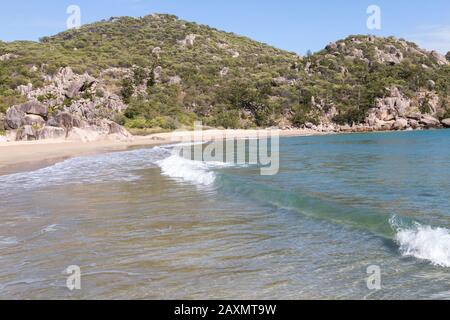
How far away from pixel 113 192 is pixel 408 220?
8.05m

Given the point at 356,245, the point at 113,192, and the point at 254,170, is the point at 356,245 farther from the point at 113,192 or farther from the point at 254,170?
the point at 254,170

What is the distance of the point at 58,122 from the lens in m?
46.0

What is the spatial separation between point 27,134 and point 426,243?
1669 inches

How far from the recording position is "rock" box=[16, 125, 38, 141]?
42656 mm

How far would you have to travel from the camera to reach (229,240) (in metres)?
7.36

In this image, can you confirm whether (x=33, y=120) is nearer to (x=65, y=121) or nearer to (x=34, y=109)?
(x=34, y=109)

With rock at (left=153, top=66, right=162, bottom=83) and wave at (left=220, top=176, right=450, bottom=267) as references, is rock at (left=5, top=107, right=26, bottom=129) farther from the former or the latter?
rock at (left=153, top=66, right=162, bottom=83)

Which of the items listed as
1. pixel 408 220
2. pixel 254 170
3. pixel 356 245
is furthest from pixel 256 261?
pixel 254 170

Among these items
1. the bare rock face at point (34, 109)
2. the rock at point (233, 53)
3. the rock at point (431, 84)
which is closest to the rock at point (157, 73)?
the rock at point (233, 53)

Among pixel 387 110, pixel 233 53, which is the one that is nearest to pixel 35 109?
A: pixel 387 110

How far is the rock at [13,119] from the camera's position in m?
46.2

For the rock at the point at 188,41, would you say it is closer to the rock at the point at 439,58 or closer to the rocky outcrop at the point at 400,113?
the rocky outcrop at the point at 400,113

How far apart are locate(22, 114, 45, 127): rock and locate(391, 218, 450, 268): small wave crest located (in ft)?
149

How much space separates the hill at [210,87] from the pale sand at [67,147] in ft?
11.5
